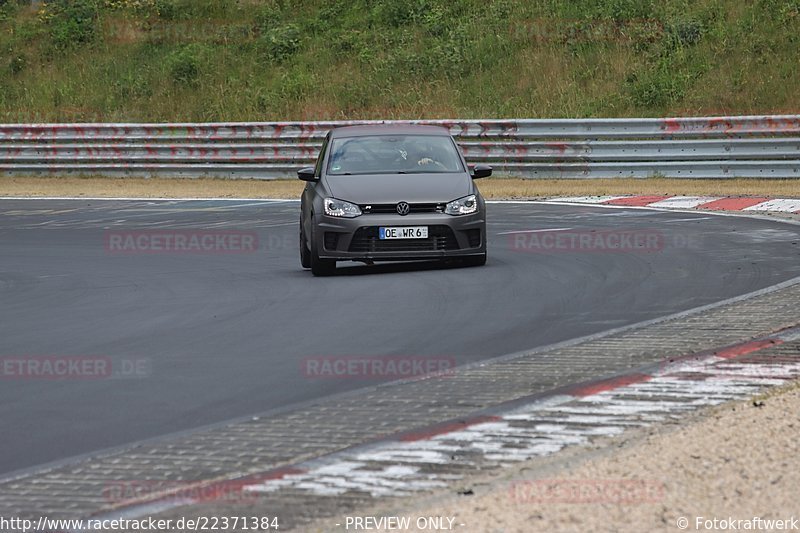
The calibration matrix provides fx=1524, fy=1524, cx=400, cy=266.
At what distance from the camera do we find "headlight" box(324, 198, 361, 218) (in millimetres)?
14953

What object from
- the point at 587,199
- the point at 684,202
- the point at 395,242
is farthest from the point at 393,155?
the point at 587,199

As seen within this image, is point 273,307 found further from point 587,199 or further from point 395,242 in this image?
point 587,199

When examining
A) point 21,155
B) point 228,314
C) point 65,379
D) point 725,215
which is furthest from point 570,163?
point 65,379

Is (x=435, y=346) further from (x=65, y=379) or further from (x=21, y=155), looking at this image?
(x=21, y=155)

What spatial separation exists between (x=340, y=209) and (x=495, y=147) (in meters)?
13.6

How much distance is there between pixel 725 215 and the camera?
67.7ft

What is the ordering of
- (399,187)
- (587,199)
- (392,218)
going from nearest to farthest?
(392,218) → (399,187) → (587,199)

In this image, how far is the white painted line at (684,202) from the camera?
881 inches

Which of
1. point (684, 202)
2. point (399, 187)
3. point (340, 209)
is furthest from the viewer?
point (684, 202)

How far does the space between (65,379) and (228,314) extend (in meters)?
2.95

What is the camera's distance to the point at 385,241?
14.9m

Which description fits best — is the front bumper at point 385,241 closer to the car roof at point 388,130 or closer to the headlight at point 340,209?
the headlight at point 340,209

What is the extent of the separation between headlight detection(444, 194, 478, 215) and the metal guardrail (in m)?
12.0

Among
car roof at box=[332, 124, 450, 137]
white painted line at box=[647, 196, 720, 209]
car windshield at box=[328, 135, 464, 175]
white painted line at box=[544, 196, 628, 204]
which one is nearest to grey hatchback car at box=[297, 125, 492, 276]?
car windshield at box=[328, 135, 464, 175]
